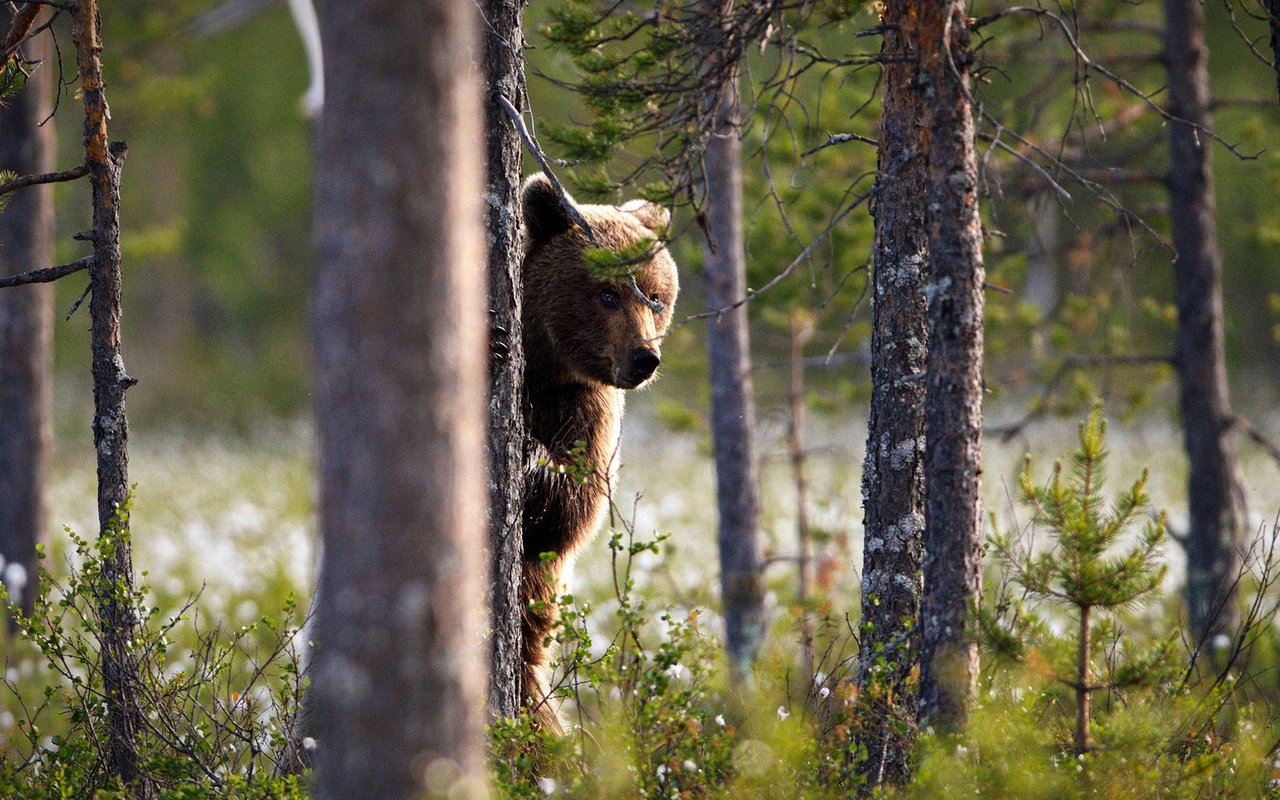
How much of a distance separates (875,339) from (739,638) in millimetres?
3853

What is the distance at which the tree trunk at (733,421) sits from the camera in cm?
717

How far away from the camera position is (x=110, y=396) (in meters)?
4.23

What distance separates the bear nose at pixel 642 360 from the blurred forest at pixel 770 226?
68cm

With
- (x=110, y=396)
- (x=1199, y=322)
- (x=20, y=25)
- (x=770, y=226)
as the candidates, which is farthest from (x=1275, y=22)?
(x=20, y=25)

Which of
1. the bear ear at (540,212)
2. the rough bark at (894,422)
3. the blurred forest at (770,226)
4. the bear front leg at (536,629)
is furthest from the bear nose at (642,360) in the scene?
the rough bark at (894,422)

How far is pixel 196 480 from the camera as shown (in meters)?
16.2

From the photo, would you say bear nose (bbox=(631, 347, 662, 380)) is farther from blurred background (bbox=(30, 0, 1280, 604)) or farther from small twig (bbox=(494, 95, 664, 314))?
small twig (bbox=(494, 95, 664, 314))

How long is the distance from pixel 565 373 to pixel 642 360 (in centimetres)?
45

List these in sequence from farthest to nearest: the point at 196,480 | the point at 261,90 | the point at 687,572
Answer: the point at 261,90 < the point at 196,480 < the point at 687,572

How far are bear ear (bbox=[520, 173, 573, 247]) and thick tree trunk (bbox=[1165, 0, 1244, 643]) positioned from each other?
4291 mm

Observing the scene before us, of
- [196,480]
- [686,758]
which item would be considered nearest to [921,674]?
[686,758]

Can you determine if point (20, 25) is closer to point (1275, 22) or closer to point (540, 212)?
point (540, 212)

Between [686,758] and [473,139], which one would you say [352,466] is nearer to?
[473,139]

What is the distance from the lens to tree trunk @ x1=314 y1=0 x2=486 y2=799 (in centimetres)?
244
